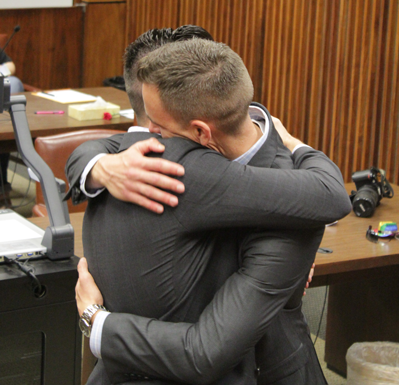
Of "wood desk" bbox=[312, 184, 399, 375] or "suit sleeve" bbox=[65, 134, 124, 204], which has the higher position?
"suit sleeve" bbox=[65, 134, 124, 204]

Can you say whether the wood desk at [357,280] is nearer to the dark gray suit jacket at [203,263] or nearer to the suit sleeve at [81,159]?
the suit sleeve at [81,159]

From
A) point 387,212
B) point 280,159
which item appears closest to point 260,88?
point 387,212

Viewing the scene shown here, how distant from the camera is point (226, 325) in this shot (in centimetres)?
103

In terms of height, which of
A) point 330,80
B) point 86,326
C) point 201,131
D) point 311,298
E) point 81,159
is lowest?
point 311,298

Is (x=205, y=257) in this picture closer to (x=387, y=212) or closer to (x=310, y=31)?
(x=387, y=212)

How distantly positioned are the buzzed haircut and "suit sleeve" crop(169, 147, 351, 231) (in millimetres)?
73

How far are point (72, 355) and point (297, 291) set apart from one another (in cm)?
70

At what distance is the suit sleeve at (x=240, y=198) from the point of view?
1013 mm

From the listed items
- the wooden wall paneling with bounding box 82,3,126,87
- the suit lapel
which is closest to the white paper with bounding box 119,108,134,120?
the wooden wall paneling with bounding box 82,3,126,87

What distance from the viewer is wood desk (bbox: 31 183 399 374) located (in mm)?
2064

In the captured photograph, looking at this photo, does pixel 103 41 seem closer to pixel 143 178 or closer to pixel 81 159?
pixel 81 159

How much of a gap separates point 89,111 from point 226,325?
292cm

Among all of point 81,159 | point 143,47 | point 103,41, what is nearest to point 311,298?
point 143,47

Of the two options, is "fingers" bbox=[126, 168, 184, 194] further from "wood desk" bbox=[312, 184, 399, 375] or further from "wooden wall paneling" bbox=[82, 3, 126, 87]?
"wooden wall paneling" bbox=[82, 3, 126, 87]
